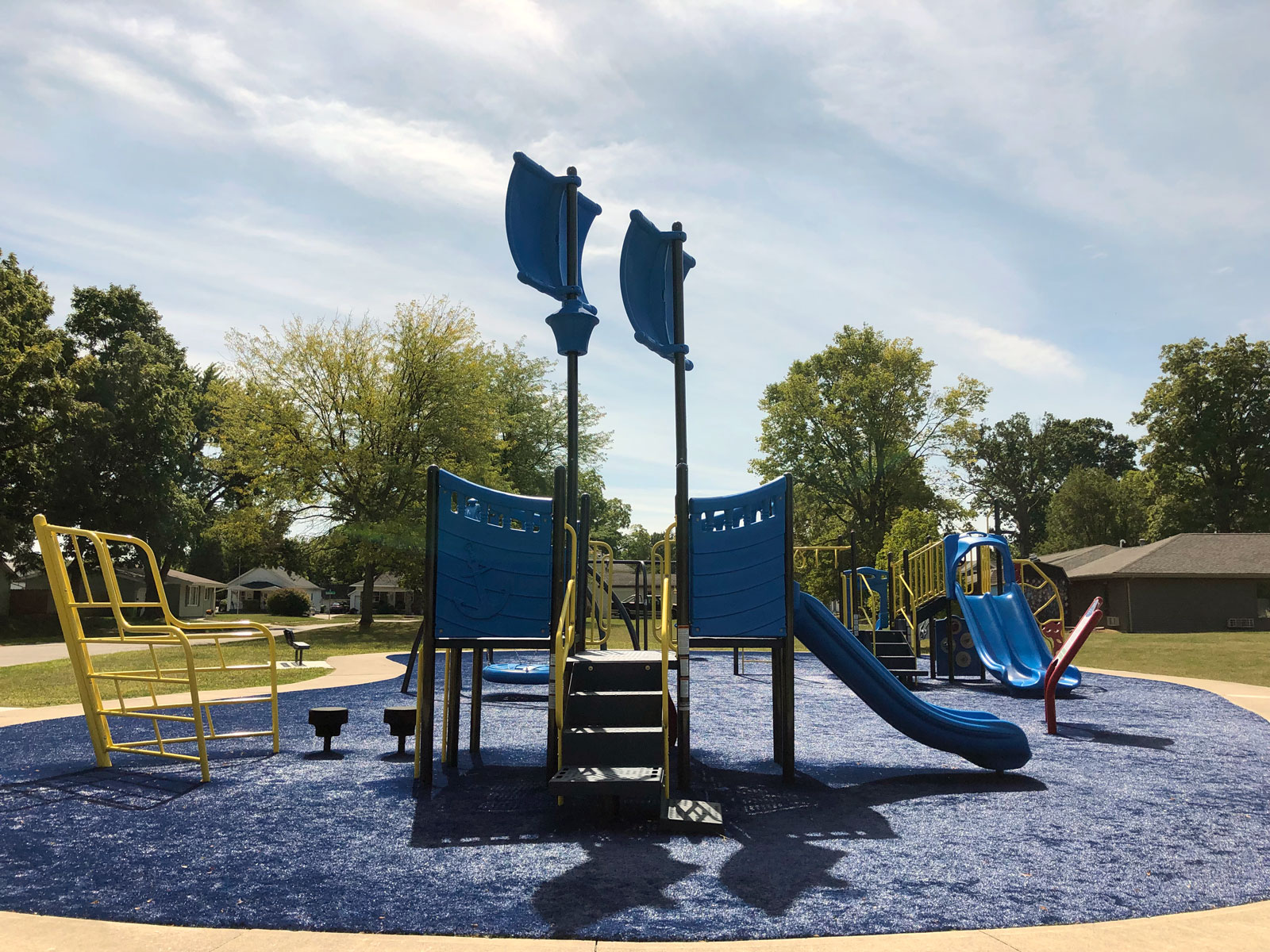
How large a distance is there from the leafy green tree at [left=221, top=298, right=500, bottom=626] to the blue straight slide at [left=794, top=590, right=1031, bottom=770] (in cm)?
2414

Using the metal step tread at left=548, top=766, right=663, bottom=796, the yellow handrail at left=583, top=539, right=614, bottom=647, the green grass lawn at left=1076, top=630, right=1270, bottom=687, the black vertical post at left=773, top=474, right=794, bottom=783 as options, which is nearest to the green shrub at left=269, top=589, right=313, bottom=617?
the green grass lawn at left=1076, top=630, right=1270, bottom=687

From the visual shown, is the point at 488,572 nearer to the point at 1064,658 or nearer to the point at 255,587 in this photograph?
the point at 1064,658

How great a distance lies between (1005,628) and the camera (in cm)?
1489

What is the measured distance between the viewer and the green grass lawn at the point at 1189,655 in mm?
17047

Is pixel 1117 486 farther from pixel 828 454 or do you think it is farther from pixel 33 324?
pixel 33 324

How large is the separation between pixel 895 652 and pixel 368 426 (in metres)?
21.2

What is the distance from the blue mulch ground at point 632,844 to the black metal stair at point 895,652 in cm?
630

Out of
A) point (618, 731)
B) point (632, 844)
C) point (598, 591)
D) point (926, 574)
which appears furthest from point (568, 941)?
point (926, 574)

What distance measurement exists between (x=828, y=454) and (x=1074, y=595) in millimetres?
13279

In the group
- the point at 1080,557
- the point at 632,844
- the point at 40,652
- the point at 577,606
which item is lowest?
the point at 40,652

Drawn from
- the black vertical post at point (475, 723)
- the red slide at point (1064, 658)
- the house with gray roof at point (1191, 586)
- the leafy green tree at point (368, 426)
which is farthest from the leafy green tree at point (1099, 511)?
the black vertical post at point (475, 723)

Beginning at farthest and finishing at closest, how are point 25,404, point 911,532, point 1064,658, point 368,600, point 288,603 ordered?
1. point 288,603
2. point 368,600
3. point 911,532
4. point 25,404
5. point 1064,658

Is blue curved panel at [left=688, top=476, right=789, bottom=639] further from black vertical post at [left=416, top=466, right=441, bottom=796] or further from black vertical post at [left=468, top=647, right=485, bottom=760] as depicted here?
black vertical post at [left=468, top=647, right=485, bottom=760]

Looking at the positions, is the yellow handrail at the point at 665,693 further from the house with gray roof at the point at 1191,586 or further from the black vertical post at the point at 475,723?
the house with gray roof at the point at 1191,586
